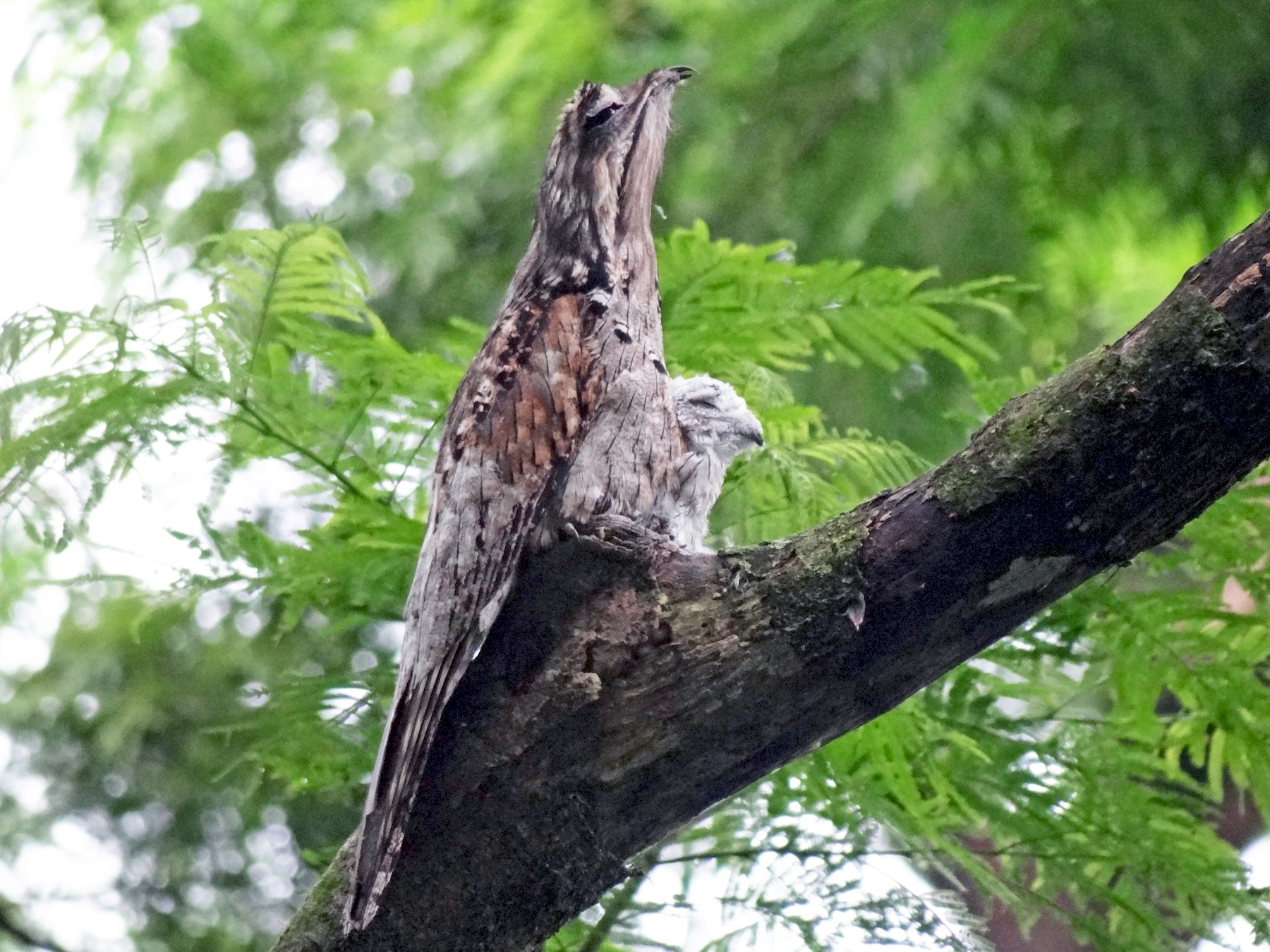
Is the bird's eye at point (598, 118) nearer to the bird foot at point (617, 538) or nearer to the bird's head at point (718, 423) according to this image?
the bird's head at point (718, 423)

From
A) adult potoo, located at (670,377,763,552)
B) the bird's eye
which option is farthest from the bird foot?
the bird's eye

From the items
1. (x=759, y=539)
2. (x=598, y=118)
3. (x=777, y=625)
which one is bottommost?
(x=777, y=625)

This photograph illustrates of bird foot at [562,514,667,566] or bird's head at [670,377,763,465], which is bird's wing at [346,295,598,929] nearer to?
bird foot at [562,514,667,566]

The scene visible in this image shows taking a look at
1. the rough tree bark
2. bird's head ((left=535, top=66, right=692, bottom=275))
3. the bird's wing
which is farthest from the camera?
bird's head ((left=535, top=66, right=692, bottom=275))

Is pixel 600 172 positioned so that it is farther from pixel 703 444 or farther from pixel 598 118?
pixel 703 444

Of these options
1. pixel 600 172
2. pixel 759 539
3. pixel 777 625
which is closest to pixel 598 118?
pixel 600 172

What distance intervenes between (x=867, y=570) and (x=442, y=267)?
11.6ft

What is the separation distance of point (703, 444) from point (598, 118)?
687 millimetres

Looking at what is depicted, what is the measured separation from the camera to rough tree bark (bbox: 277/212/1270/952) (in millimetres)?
1567

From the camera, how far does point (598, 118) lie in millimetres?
2350

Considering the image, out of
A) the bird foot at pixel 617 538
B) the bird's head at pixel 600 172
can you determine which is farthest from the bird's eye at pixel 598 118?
the bird foot at pixel 617 538

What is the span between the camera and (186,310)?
2371 millimetres

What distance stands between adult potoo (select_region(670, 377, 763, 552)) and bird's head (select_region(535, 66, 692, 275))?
0.34m

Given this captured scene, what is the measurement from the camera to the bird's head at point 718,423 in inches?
84.2
